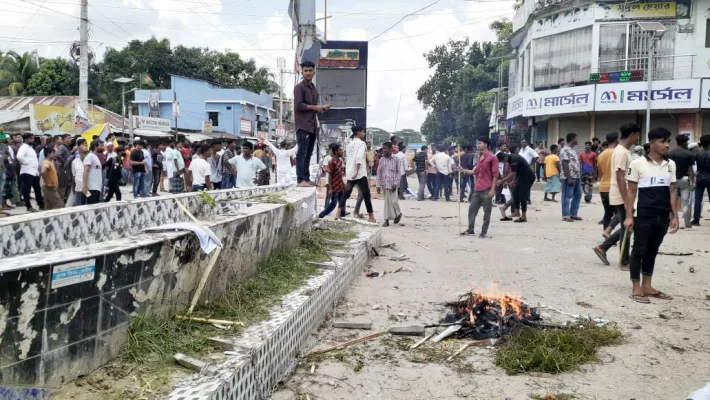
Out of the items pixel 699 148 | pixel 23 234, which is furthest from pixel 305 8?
pixel 699 148

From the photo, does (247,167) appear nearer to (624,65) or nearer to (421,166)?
(421,166)

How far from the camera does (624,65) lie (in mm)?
24875

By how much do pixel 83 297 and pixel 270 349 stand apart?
128 cm

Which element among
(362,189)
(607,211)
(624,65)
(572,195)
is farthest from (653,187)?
(624,65)

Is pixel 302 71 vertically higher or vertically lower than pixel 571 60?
lower

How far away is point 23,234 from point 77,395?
158 cm

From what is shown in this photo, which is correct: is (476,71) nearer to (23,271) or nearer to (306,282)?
(306,282)

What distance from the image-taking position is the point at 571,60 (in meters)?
26.0

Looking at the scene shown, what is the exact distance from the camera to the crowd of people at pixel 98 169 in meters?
10.2

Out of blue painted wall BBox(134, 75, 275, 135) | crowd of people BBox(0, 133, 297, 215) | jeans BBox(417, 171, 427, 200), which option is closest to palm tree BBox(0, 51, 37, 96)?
blue painted wall BBox(134, 75, 275, 135)

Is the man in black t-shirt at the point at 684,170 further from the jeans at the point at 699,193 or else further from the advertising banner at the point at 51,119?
the advertising banner at the point at 51,119

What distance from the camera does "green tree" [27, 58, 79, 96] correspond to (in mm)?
39156

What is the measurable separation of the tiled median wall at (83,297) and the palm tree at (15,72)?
40178mm

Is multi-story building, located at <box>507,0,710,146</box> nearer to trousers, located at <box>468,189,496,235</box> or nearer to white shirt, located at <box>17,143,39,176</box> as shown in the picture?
trousers, located at <box>468,189,496,235</box>
